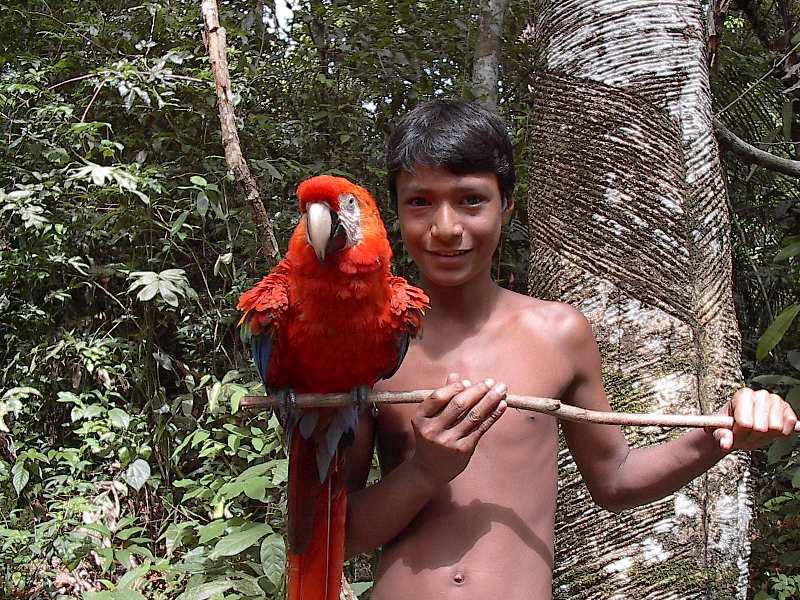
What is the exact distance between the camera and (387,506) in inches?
50.8

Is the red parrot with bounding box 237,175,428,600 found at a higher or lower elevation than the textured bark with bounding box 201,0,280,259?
lower

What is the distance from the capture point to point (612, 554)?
170cm

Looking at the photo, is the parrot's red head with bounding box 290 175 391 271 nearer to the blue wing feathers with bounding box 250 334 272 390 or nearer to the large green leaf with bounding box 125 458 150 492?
the blue wing feathers with bounding box 250 334 272 390

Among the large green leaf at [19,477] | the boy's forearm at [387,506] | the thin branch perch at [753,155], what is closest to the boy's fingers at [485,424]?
the boy's forearm at [387,506]

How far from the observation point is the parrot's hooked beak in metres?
1.27

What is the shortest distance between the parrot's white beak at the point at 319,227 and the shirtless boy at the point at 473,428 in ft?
0.53

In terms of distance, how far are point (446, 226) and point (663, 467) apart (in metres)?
0.56

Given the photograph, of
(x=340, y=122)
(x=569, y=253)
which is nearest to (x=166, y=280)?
(x=340, y=122)

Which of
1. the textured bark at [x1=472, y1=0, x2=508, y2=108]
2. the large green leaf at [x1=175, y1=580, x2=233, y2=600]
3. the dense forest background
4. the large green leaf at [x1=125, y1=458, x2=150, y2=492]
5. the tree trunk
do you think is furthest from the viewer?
the textured bark at [x1=472, y1=0, x2=508, y2=108]

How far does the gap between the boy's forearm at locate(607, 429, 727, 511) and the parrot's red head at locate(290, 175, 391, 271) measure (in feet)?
1.94

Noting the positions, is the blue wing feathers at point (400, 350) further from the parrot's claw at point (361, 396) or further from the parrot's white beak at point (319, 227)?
the parrot's white beak at point (319, 227)

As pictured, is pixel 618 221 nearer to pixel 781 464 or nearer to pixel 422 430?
pixel 422 430

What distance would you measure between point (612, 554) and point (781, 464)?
1905mm

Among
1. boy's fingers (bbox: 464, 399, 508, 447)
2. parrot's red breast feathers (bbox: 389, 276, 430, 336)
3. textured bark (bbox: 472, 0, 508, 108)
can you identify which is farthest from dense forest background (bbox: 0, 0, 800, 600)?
boy's fingers (bbox: 464, 399, 508, 447)
